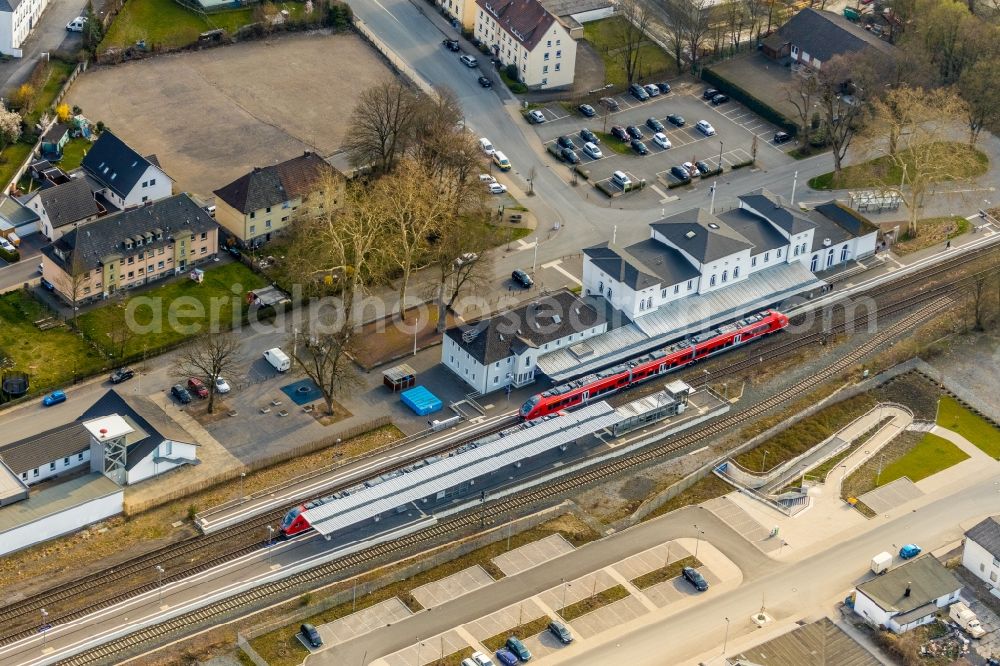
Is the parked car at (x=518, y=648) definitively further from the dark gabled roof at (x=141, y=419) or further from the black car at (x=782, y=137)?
the black car at (x=782, y=137)

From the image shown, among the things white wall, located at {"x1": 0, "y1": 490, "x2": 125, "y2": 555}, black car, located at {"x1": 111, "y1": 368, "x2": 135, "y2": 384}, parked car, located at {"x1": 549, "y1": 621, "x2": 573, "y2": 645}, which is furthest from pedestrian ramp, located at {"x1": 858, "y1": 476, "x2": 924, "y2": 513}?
black car, located at {"x1": 111, "y1": 368, "x2": 135, "y2": 384}

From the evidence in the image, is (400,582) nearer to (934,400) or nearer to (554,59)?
(934,400)

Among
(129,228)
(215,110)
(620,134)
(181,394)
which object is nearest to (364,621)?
(181,394)

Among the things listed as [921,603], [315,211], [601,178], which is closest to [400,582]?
[921,603]

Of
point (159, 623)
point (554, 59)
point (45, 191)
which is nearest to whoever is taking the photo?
point (159, 623)

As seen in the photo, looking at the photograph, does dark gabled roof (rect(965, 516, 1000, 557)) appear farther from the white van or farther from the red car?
the red car

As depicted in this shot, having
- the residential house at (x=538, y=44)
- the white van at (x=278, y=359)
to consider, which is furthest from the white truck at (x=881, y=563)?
the residential house at (x=538, y=44)
